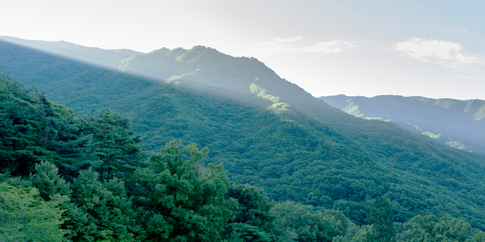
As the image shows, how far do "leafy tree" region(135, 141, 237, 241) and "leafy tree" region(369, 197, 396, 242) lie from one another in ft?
70.0

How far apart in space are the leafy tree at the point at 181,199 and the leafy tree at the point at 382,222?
839 inches

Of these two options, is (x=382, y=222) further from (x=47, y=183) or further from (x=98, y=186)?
(x=47, y=183)

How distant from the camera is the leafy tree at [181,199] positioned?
1931 centimetres

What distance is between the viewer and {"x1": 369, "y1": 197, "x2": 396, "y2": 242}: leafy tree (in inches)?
1310

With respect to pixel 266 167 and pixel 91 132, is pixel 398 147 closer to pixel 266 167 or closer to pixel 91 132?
pixel 266 167

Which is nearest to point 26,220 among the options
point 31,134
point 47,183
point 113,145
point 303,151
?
point 47,183

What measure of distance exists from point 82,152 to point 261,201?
1791cm

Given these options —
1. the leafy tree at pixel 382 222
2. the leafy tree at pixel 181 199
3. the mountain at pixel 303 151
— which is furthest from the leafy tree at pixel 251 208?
the mountain at pixel 303 151

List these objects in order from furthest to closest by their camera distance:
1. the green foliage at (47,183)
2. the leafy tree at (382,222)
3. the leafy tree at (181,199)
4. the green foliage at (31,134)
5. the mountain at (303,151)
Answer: the mountain at (303,151) < the leafy tree at (382,222) < the green foliage at (31,134) < the leafy tree at (181,199) < the green foliage at (47,183)

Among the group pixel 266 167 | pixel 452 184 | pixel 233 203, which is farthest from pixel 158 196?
pixel 452 184

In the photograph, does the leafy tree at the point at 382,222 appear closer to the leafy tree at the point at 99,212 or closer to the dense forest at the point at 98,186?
the dense forest at the point at 98,186

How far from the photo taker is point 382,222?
33531 millimetres

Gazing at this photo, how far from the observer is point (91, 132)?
80.6ft

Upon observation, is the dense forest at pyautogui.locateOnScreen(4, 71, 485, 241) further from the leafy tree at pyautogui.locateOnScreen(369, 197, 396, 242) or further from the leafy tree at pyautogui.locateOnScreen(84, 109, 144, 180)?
the leafy tree at pyautogui.locateOnScreen(369, 197, 396, 242)
